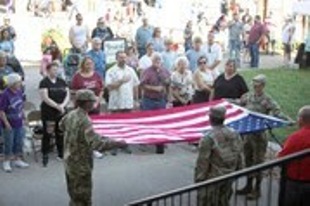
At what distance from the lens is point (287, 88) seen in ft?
61.6

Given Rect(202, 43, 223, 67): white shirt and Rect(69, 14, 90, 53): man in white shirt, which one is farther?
Rect(69, 14, 90, 53): man in white shirt

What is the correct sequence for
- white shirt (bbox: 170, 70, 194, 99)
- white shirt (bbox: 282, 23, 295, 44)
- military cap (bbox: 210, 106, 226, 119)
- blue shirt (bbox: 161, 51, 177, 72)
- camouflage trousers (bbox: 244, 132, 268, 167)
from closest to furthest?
military cap (bbox: 210, 106, 226, 119) < camouflage trousers (bbox: 244, 132, 268, 167) < white shirt (bbox: 170, 70, 194, 99) < blue shirt (bbox: 161, 51, 177, 72) < white shirt (bbox: 282, 23, 295, 44)

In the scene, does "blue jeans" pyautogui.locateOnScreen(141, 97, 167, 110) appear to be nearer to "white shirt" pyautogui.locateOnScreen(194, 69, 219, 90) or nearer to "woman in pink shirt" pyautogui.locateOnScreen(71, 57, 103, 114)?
"white shirt" pyautogui.locateOnScreen(194, 69, 219, 90)

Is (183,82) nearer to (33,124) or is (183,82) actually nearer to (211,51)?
(211,51)

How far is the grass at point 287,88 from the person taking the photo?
1542 centimetres

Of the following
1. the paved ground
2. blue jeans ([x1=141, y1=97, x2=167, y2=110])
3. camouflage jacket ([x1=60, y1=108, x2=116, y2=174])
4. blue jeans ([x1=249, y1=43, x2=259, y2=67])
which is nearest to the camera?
camouflage jacket ([x1=60, y1=108, x2=116, y2=174])

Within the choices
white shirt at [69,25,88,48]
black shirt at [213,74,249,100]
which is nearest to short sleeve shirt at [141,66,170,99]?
black shirt at [213,74,249,100]

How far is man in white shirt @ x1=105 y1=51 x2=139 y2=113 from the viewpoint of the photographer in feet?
37.8

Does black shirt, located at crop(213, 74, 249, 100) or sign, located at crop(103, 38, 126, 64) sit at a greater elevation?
sign, located at crop(103, 38, 126, 64)

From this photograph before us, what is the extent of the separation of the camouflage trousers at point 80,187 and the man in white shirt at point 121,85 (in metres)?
4.17

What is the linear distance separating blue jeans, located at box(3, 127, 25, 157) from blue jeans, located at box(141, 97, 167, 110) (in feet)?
7.74

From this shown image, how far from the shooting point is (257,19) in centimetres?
2450

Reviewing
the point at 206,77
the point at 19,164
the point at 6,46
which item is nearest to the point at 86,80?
the point at 19,164

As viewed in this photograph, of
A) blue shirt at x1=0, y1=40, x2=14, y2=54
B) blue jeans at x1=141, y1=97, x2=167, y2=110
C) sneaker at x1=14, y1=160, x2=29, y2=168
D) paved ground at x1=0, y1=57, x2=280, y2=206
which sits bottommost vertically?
paved ground at x1=0, y1=57, x2=280, y2=206
